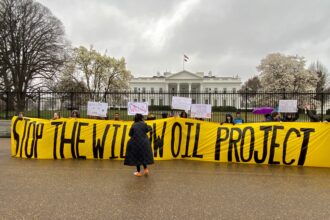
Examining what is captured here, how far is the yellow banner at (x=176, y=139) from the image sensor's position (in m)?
9.20

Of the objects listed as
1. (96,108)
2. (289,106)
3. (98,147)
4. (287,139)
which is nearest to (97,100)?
(96,108)

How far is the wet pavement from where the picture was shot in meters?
4.97

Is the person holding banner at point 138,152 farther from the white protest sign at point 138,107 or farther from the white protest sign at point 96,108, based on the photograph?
the white protest sign at point 96,108

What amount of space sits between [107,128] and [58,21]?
119 feet

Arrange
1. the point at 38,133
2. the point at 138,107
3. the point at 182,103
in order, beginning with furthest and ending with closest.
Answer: the point at 138,107
the point at 182,103
the point at 38,133

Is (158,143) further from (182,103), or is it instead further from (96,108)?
(96,108)

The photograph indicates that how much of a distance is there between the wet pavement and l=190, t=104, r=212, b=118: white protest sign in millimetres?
2558

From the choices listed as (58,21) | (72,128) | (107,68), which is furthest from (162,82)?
(72,128)

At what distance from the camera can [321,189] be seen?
21.3 ft

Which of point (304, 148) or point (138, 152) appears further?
point (304, 148)

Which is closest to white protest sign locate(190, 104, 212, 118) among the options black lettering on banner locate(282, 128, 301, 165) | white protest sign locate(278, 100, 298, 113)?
white protest sign locate(278, 100, 298, 113)

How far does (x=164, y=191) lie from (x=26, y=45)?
3730cm

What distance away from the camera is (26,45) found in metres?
38.0

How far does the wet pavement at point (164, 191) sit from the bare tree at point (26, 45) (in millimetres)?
32284
